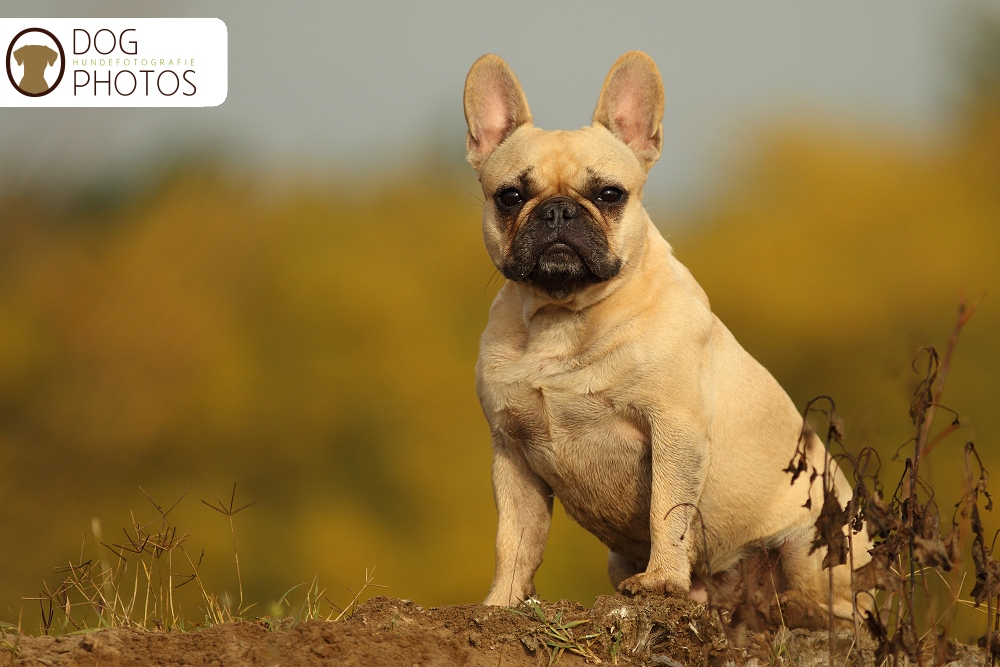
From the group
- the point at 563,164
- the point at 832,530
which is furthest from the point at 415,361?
the point at 832,530

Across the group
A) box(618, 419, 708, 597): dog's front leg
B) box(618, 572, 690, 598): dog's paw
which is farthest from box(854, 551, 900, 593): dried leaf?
box(618, 419, 708, 597): dog's front leg

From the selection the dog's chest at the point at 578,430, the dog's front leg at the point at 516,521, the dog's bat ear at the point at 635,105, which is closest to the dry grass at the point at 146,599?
the dog's front leg at the point at 516,521

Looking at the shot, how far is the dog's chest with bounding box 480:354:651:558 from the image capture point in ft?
16.9

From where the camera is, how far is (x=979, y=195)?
1005 inches

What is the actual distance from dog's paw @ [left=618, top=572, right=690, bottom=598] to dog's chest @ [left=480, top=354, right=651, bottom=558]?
0.65 metres

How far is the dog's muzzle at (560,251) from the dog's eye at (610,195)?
0.19m

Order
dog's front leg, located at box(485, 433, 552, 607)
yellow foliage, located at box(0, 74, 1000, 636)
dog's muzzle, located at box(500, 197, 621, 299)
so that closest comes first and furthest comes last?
dog's muzzle, located at box(500, 197, 621, 299) < dog's front leg, located at box(485, 433, 552, 607) < yellow foliage, located at box(0, 74, 1000, 636)

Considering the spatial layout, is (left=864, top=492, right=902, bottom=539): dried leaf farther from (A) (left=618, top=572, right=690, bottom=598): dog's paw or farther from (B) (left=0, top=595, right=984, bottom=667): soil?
(A) (left=618, top=572, right=690, bottom=598): dog's paw

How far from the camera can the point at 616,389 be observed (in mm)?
5098

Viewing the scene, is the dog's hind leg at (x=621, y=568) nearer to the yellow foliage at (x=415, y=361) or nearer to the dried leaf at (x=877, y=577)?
the dried leaf at (x=877, y=577)

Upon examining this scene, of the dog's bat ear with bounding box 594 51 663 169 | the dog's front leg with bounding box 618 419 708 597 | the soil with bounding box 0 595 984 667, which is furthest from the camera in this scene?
the dog's bat ear with bounding box 594 51 663 169

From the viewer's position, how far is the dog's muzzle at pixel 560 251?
5.07 meters

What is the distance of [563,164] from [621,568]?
239 cm

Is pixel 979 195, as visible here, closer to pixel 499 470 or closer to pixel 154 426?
pixel 154 426
